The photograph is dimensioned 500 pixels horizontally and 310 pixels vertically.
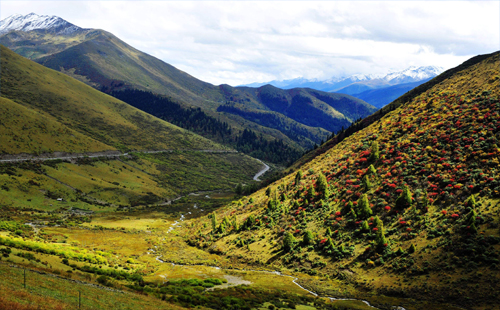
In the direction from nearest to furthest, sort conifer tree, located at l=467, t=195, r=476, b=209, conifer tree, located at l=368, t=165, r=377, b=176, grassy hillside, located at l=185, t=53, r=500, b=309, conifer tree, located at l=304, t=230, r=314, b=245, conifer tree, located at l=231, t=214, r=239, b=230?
1. grassy hillside, located at l=185, t=53, r=500, b=309
2. conifer tree, located at l=467, t=195, r=476, b=209
3. conifer tree, located at l=304, t=230, r=314, b=245
4. conifer tree, located at l=368, t=165, r=377, b=176
5. conifer tree, located at l=231, t=214, r=239, b=230

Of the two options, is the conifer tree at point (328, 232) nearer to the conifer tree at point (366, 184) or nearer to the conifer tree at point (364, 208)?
the conifer tree at point (364, 208)

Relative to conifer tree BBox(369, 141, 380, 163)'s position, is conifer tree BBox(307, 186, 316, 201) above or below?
below

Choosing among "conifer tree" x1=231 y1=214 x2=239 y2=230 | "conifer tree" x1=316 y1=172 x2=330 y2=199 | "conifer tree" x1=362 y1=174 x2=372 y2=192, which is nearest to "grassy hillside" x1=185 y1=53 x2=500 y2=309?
"conifer tree" x1=316 y1=172 x2=330 y2=199

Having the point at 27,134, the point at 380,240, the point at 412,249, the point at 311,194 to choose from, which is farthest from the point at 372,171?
the point at 27,134

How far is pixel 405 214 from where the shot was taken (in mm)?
66750

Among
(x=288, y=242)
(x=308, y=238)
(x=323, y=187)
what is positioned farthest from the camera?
(x=323, y=187)

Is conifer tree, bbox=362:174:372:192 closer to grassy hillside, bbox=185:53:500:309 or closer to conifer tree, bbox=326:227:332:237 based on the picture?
grassy hillside, bbox=185:53:500:309

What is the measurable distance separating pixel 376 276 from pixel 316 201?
32563 mm

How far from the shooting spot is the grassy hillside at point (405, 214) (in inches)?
2077

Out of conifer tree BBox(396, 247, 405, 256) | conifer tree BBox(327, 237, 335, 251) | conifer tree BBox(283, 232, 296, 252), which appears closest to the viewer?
conifer tree BBox(396, 247, 405, 256)

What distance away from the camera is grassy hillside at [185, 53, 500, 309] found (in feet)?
173

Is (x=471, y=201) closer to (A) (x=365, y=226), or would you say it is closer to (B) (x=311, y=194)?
(A) (x=365, y=226)

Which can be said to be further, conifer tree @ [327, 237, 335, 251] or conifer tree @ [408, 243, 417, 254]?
conifer tree @ [327, 237, 335, 251]

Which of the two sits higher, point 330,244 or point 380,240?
point 380,240
